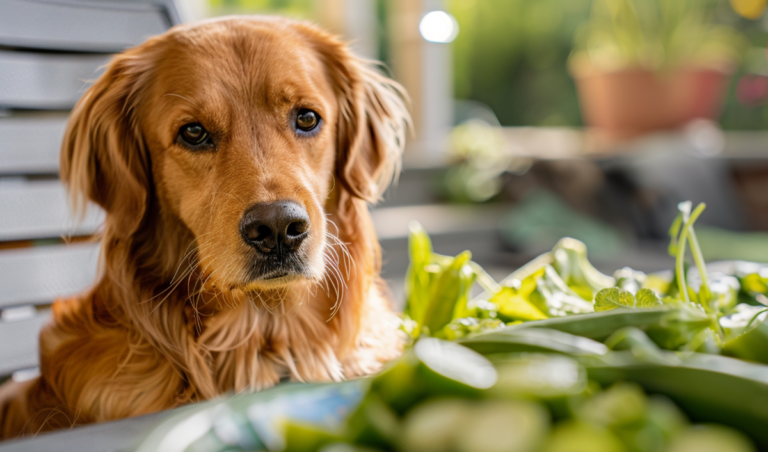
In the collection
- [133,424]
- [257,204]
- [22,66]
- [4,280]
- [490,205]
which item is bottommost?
[490,205]

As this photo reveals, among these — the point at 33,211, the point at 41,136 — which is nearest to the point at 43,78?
the point at 41,136

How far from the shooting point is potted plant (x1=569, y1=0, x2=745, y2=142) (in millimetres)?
4387

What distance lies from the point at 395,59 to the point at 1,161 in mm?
4111

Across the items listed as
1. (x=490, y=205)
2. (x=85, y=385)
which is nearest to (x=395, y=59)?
(x=490, y=205)

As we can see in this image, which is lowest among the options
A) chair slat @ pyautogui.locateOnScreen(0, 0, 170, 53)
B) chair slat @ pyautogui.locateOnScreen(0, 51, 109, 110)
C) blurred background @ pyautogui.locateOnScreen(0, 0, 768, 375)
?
blurred background @ pyautogui.locateOnScreen(0, 0, 768, 375)

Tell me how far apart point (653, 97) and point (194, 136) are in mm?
4130

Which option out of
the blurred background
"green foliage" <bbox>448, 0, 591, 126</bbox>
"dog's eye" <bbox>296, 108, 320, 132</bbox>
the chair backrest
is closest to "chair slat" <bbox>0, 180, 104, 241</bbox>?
the chair backrest

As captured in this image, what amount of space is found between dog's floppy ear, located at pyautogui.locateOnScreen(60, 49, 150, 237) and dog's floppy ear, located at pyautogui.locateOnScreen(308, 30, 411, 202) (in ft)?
1.28

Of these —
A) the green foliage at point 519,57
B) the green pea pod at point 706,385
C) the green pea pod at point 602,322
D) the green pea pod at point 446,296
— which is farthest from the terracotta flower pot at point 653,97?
the green pea pod at point 706,385

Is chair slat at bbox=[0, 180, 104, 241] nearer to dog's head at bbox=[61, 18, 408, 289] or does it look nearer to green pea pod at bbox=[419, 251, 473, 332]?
dog's head at bbox=[61, 18, 408, 289]

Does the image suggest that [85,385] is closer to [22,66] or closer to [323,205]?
[323,205]

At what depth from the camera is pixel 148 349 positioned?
1.05 m

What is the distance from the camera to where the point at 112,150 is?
115 centimetres

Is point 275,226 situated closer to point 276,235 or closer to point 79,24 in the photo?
point 276,235
